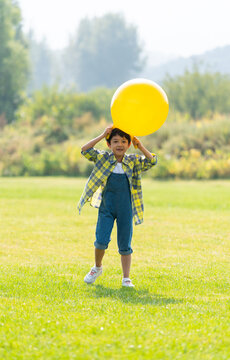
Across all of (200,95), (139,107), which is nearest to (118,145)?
(139,107)

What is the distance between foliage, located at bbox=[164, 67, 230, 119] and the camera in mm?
27500

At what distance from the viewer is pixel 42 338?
3.29 m

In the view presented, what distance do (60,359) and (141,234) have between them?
5.25m

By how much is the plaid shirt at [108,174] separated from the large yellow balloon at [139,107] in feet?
1.22

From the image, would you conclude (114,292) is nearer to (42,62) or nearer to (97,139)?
(97,139)

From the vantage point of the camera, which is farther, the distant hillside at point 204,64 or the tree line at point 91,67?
the distant hillside at point 204,64

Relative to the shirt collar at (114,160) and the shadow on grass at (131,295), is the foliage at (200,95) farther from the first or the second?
the shadow on grass at (131,295)

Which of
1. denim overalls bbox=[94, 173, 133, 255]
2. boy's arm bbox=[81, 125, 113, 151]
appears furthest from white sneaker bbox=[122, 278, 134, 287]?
boy's arm bbox=[81, 125, 113, 151]

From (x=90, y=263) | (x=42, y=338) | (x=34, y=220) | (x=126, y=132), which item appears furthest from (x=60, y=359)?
(x=34, y=220)

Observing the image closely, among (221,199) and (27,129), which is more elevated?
(27,129)

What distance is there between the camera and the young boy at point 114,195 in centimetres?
500

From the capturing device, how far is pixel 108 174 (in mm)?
5012

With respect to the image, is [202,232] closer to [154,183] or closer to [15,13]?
[154,183]

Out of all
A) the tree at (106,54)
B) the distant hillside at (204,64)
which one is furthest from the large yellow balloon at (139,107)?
the distant hillside at (204,64)
